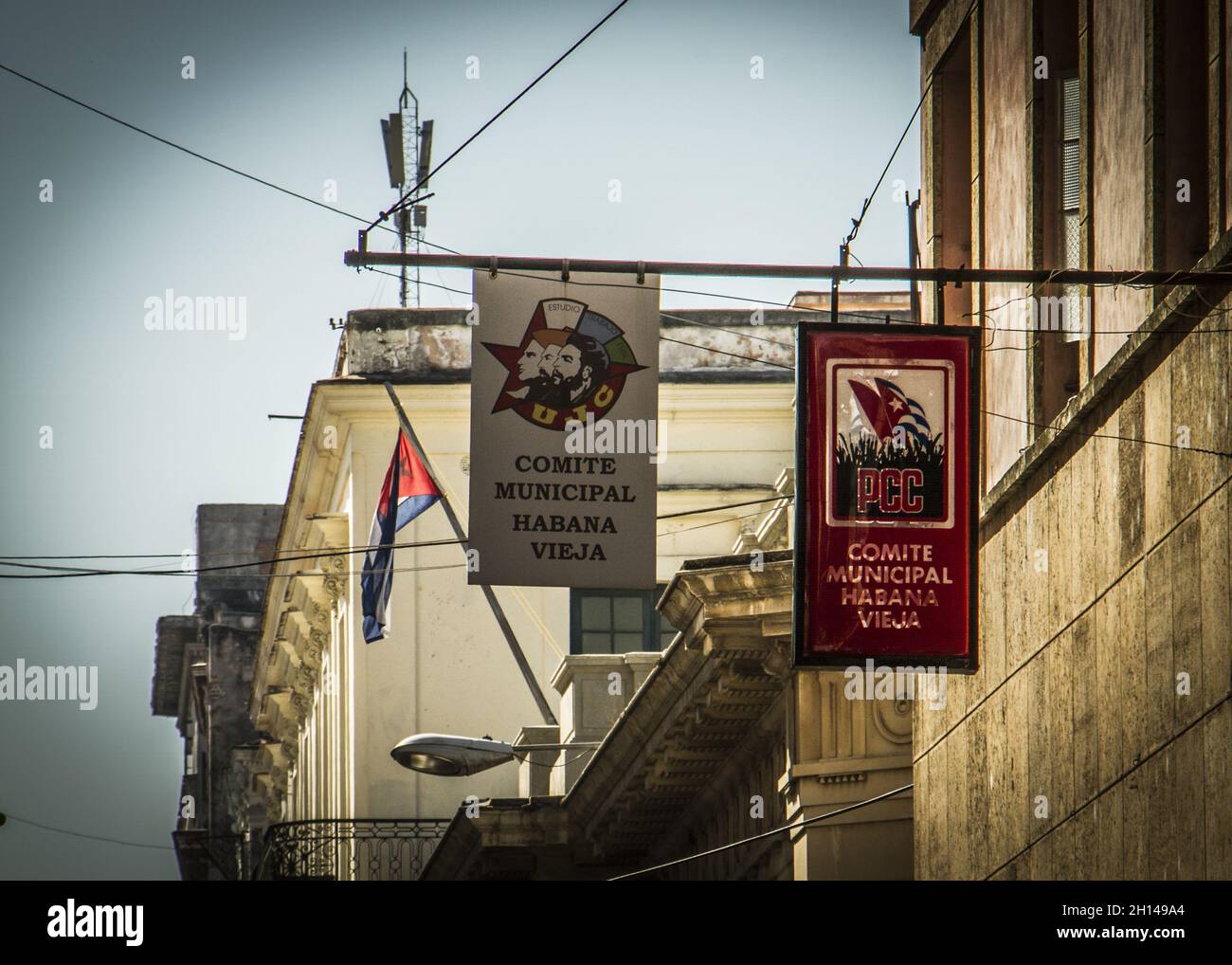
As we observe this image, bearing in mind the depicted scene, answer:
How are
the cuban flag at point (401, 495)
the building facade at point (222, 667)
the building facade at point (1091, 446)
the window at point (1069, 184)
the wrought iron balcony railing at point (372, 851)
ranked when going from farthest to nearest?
the building facade at point (222, 667)
the wrought iron balcony railing at point (372, 851)
the cuban flag at point (401, 495)
the window at point (1069, 184)
the building facade at point (1091, 446)

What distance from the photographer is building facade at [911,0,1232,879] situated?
1198 cm

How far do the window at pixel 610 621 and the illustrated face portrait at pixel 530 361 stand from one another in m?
19.6

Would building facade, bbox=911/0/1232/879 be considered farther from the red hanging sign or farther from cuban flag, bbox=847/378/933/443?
cuban flag, bbox=847/378/933/443

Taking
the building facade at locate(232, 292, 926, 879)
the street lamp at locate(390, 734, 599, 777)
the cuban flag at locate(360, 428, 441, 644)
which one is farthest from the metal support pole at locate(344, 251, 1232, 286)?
the cuban flag at locate(360, 428, 441, 644)

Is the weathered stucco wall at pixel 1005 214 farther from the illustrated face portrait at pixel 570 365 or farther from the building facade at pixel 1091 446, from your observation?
the illustrated face portrait at pixel 570 365

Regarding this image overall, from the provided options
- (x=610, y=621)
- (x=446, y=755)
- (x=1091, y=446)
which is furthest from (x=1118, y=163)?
(x=610, y=621)

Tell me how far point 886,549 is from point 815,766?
19.4 ft

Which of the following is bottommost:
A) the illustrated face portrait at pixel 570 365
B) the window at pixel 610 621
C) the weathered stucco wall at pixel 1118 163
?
the window at pixel 610 621

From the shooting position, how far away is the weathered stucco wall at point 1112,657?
1173 centimetres

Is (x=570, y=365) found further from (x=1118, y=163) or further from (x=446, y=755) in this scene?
(x=446, y=755)

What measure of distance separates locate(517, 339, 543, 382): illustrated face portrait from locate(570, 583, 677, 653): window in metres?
19.6

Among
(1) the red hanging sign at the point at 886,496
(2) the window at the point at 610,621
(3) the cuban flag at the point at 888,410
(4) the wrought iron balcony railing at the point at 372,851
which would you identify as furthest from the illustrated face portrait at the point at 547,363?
(2) the window at the point at 610,621
